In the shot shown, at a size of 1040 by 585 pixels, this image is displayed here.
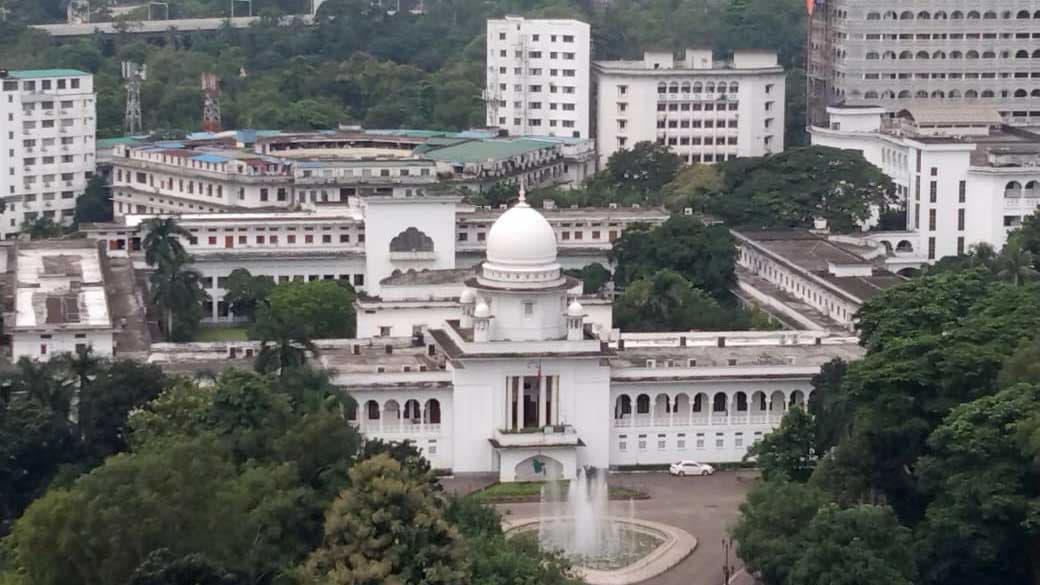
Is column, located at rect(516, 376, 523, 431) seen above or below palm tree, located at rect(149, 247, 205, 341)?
below

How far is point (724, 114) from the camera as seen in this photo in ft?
368

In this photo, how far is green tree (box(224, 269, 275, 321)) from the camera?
8294 centimetres

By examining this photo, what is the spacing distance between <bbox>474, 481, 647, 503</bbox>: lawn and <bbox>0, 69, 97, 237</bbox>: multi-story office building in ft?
132

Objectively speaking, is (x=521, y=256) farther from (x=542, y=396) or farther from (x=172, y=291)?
(x=172, y=291)

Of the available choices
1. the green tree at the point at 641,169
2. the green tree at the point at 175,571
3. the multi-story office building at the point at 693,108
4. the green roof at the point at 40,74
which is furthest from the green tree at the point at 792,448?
the multi-story office building at the point at 693,108

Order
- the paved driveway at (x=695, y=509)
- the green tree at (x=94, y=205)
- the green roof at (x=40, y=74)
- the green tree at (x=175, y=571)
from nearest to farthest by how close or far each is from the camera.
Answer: the green tree at (x=175, y=571) → the paved driveway at (x=695, y=509) → the green tree at (x=94, y=205) → the green roof at (x=40, y=74)

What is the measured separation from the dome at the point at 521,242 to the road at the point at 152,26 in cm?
8371

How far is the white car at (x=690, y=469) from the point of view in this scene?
2581 inches

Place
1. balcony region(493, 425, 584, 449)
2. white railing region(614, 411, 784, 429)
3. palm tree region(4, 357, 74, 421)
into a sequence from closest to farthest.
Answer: palm tree region(4, 357, 74, 421)
balcony region(493, 425, 584, 449)
white railing region(614, 411, 784, 429)

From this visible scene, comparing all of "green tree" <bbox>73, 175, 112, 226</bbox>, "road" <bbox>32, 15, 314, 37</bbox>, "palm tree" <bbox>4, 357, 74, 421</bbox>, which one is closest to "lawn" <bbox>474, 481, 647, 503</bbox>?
"palm tree" <bbox>4, 357, 74, 421</bbox>

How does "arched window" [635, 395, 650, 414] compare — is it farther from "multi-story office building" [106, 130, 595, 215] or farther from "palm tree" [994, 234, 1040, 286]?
"multi-story office building" [106, 130, 595, 215]

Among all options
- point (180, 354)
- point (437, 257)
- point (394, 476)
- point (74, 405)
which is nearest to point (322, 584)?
point (394, 476)

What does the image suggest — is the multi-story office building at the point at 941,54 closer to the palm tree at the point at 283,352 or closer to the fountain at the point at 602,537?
the palm tree at the point at 283,352

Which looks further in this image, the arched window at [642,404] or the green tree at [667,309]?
the green tree at [667,309]
